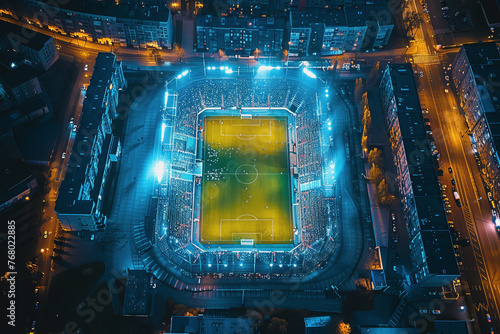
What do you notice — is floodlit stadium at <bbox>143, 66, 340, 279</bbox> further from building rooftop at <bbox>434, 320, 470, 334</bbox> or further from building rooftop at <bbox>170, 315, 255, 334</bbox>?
building rooftop at <bbox>434, 320, 470, 334</bbox>

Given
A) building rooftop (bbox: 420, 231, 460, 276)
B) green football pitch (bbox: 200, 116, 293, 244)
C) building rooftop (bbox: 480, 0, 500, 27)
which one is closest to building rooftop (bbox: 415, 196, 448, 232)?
building rooftop (bbox: 420, 231, 460, 276)

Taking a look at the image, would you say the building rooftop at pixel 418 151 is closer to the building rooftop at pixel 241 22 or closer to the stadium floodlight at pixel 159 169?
the building rooftop at pixel 241 22

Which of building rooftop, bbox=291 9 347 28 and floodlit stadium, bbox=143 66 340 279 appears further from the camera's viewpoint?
building rooftop, bbox=291 9 347 28

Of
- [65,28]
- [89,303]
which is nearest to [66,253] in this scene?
[89,303]

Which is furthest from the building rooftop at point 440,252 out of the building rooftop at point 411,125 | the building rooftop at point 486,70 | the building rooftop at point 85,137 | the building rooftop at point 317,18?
the building rooftop at point 85,137

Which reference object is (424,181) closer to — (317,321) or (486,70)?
(486,70)

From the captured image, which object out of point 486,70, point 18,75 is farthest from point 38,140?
point 486,70
